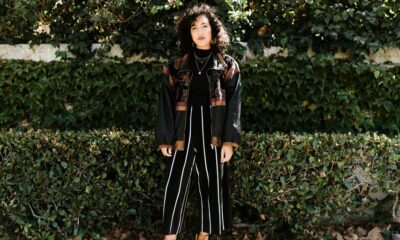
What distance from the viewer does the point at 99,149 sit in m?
3.71

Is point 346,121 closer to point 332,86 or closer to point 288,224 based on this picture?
point 332,86

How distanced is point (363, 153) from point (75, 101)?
2.52m

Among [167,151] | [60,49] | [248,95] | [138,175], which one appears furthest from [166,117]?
[60,49]

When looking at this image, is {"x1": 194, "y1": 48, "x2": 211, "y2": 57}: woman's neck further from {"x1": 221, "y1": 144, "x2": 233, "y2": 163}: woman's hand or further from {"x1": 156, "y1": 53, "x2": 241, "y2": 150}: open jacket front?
{"x1": 221, "y1": 144, "x2": 233, "y2": 163}: woman's hand

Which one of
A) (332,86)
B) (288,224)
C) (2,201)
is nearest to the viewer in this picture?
(2,201)

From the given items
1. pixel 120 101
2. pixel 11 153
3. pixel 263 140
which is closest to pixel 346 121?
pixel 263 140

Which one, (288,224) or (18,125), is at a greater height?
(18,125)

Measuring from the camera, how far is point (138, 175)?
375cm

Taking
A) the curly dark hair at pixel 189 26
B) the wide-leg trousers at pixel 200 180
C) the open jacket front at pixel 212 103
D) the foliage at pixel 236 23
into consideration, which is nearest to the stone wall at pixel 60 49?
the foliage at pixel 236 23

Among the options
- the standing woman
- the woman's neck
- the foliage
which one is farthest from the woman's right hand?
the foliage

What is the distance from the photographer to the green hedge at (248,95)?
4328 millimetres

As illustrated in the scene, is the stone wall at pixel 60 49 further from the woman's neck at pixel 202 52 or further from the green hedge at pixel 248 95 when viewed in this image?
the woman's neck at pixel 202 52

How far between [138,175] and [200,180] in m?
0.49

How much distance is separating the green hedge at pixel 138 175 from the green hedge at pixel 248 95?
634 mm
